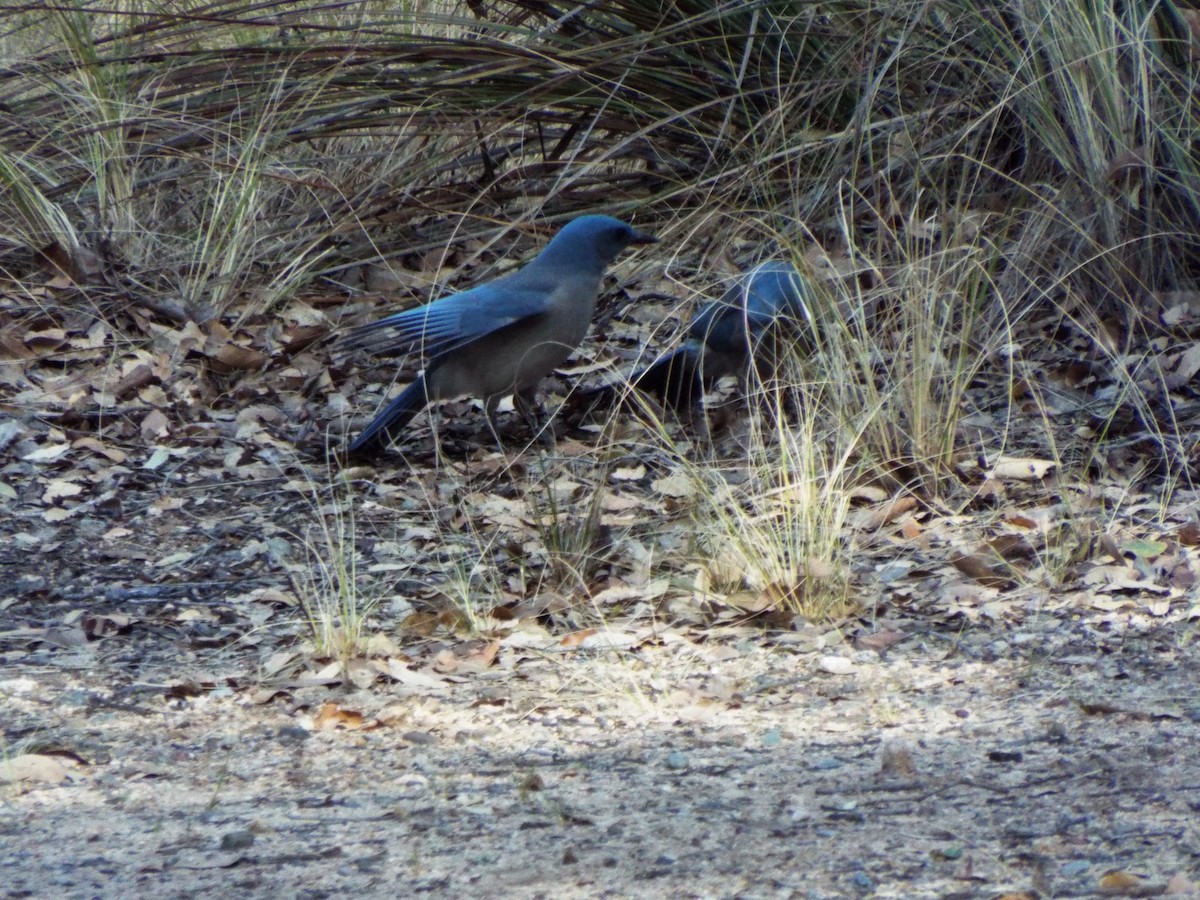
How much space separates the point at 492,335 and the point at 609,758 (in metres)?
2.42

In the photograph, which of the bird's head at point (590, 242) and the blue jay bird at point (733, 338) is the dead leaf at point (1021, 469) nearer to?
the blue jay bird at point (733, 338)

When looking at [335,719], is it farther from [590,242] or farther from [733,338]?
[590,242]

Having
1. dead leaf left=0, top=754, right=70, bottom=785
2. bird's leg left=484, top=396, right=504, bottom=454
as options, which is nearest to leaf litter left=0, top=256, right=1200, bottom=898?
dead leaf left=0, top=754, right=70, bottom=785

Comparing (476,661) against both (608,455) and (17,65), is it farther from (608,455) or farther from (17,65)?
(17,65)

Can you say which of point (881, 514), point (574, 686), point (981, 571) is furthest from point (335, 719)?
point (881, 514)

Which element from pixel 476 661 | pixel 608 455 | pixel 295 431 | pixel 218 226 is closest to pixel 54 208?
pixel 218 226

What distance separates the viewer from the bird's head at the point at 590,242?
5203 millimetres

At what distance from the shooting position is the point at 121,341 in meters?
5.92

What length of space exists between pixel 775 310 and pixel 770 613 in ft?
5.02

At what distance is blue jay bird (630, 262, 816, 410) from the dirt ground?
5.01 feet

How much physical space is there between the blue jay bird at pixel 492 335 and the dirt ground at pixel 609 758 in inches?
53.2

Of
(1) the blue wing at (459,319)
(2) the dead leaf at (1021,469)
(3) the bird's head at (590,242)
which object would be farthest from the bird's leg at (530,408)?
(2) the dead leaf at (1021,469)

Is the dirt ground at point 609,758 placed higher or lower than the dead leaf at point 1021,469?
higher

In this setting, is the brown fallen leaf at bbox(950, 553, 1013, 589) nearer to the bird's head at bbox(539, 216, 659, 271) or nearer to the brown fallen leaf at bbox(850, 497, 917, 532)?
the brown fallen leaf at bbox(850, 497, 917, 532)
